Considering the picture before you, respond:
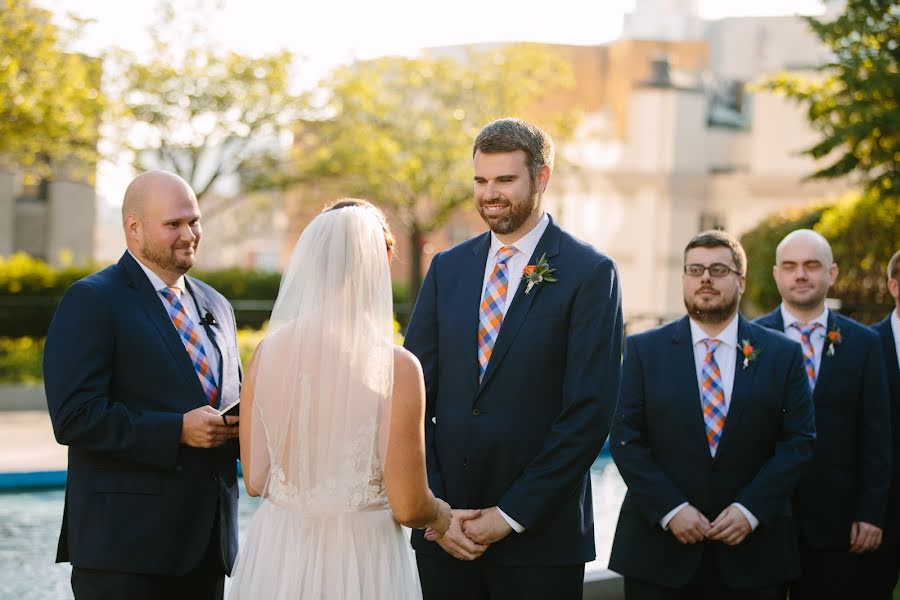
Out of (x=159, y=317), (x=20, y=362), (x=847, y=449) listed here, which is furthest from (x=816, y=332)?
(x=20, y=362)

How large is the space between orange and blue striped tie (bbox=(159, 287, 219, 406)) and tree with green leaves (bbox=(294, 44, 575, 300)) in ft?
79.4

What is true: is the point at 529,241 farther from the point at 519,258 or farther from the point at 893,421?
the point at 893,421

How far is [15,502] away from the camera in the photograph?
9.83 metres

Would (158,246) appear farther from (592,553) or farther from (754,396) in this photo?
(754,396)

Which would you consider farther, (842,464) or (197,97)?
(197,97)

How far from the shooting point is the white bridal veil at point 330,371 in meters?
3.48

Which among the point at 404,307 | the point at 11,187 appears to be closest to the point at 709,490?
the point at 404,307

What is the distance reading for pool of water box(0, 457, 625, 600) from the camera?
6930 mm

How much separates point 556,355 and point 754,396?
1.06 m

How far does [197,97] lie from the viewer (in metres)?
26.3

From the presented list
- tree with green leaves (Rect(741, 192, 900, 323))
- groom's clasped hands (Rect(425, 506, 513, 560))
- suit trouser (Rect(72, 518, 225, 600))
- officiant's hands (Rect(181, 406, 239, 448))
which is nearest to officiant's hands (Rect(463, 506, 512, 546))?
groom's clasped hands (Rect(425, 506, 513, 560))

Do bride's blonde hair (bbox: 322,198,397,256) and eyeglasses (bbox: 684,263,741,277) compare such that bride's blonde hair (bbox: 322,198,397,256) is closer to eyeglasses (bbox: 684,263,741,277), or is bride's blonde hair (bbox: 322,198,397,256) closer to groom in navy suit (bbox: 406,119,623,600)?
groom in navy suit (bbox: 406,119,623,600)

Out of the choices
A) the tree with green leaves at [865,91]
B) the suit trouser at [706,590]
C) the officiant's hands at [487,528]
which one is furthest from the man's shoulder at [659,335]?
the tree with green leaves at [865,91]

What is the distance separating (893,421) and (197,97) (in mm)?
23063
